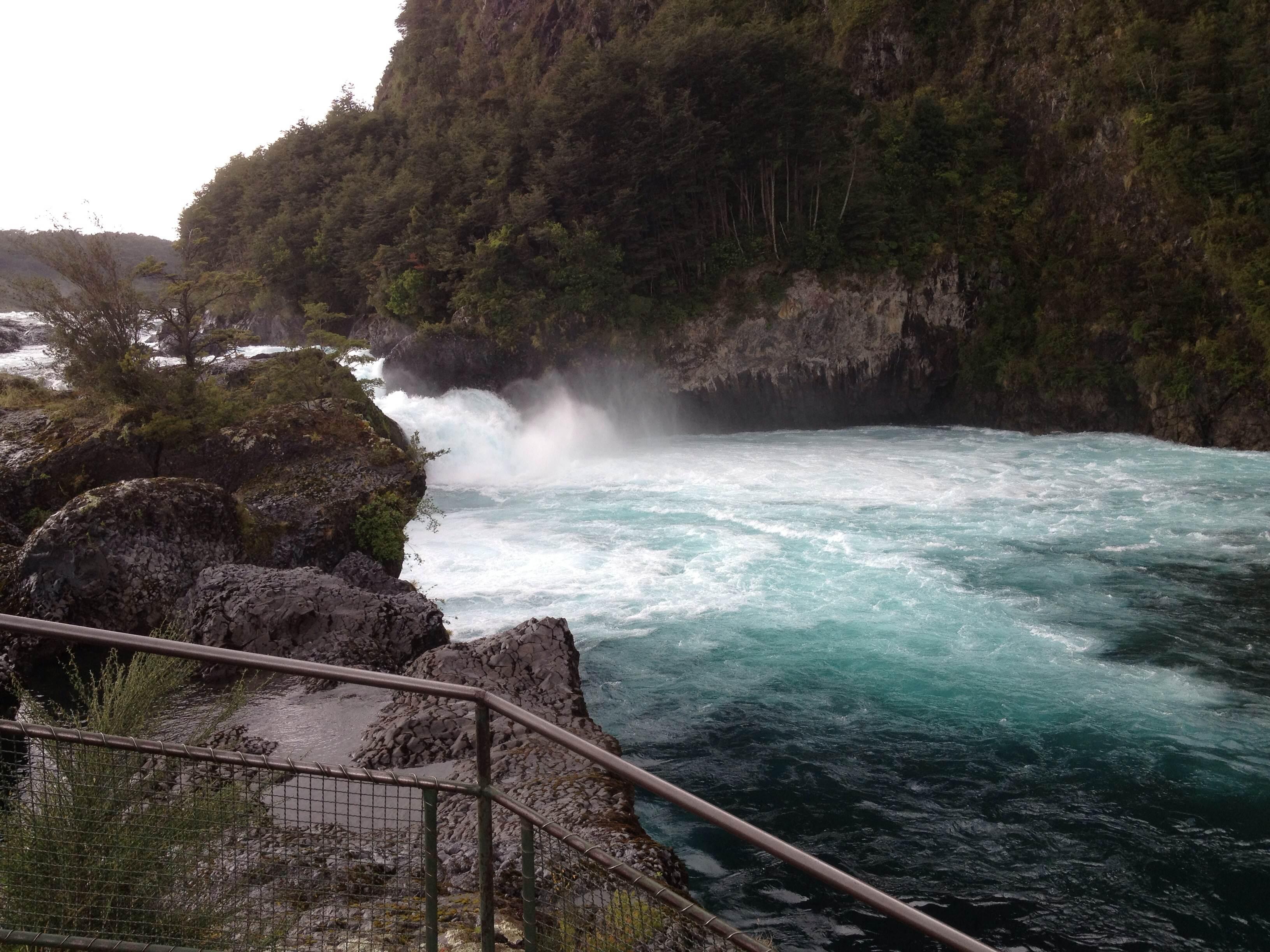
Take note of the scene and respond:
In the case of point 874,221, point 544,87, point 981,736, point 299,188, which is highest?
point 544,87

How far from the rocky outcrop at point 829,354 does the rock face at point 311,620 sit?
18997 millimetres

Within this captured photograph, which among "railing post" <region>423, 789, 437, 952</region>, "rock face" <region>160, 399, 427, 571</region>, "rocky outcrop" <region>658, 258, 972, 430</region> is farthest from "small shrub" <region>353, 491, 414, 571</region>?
"rocky outcrop" <region>658, 258, 972, 430</region>

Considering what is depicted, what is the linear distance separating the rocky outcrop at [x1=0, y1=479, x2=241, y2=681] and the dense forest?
16747 mm

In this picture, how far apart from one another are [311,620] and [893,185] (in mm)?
23983

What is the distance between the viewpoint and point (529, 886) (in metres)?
2.42

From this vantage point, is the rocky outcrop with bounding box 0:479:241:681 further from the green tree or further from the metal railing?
the metal railing

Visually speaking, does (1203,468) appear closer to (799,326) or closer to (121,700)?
(799,326)

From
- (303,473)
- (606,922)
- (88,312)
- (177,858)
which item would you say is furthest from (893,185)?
(177,858)

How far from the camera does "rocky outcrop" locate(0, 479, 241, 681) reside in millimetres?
9055

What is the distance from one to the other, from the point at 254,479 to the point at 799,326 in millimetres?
17794

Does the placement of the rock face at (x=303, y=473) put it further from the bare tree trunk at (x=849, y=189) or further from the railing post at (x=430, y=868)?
the bare tree trunk at (x=849, y=189)

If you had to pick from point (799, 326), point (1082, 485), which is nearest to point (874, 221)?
point (799, 326)

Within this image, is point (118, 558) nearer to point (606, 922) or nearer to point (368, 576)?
point (368, 576)

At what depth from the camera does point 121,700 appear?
12.6 feet
